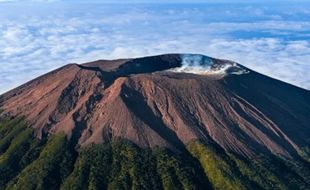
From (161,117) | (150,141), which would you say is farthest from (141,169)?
(161,117)

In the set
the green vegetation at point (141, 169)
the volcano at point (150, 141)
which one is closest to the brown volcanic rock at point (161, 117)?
the volcano at point (150, 141)

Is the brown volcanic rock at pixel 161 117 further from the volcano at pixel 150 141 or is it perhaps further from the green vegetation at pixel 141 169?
the green vegetation at pixel 141 169

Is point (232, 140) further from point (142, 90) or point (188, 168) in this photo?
point (142, 90)

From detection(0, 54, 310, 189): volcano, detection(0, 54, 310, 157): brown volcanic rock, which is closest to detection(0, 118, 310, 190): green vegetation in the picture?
detection(0, 54, 310, 189): volcano

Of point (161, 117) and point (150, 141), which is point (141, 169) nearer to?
point (150, 141)

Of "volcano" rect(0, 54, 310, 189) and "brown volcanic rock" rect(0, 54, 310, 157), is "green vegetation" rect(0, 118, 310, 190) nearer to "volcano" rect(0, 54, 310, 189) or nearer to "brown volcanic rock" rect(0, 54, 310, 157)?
"volcano" rect(0, 54, 310, 189)
